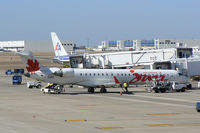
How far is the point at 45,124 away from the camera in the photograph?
2492 cm

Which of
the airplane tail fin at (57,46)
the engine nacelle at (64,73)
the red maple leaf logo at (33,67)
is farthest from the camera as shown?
the airplane tail fin at (57,46)

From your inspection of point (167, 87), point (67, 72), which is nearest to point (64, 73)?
point (67, 72)

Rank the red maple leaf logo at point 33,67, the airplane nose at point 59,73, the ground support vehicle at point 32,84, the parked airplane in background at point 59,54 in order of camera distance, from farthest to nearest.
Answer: the parked airplane in background at point 59,54 < the ground support vehicle at point 32,84 < the airplane nose at point 59,73 < the red maple leaf logo at point 33,67

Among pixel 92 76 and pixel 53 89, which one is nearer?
pixel 53 89

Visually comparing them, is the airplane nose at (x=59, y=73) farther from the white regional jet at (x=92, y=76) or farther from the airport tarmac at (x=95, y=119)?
the airport tarmac at (x=95, y=119)

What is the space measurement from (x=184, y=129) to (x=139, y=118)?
544 centimetres

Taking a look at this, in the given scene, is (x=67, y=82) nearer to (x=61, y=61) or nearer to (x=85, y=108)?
(x=85, y=108)

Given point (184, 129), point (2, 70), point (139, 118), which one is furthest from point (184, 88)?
point (2, 70)

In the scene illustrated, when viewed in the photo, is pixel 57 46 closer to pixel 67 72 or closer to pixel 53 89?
pixel 53 89

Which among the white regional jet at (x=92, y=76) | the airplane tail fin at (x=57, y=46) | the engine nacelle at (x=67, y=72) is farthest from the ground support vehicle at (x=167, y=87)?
the airplane tail fin at (x=57, y=46)

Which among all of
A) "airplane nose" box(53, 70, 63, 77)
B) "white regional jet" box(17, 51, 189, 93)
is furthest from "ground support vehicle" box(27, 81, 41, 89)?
"airplane nose" box(53, 70, 63, 77)

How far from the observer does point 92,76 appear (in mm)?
54312

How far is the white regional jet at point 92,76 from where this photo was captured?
5106cm

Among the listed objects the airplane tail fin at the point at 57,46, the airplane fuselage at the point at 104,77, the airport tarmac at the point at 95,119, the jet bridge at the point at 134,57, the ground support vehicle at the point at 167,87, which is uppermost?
the airplane tail fin at the point at 57,46
